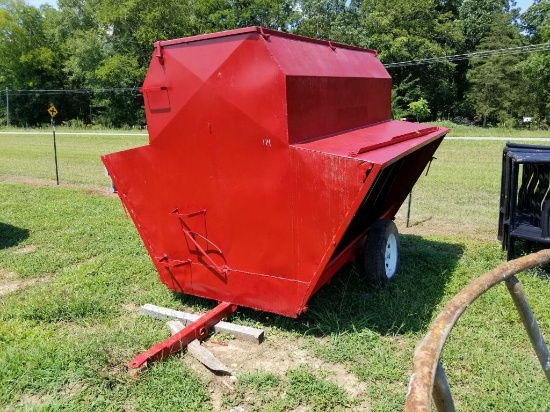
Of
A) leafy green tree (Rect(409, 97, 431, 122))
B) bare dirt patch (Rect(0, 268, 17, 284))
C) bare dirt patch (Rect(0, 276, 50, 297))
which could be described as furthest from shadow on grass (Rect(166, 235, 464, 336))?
leafy green tree (Rect(409, 97, 431, 122))

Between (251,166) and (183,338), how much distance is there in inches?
59.5

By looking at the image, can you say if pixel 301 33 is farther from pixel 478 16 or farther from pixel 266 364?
pixel 266 364

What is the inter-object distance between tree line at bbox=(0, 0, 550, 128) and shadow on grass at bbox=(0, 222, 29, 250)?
3210 centimetres

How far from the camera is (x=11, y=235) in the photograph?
748cm

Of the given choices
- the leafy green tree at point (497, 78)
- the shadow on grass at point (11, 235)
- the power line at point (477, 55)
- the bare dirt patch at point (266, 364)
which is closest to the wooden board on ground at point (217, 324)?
the bare dirt patch at point (266, 364)

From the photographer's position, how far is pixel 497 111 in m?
40.2

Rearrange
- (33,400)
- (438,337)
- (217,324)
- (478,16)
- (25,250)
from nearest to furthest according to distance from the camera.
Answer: (438,337) → (33,400) → (217,324) → (25,250) → (478,16)

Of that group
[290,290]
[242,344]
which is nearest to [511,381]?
[290,290]

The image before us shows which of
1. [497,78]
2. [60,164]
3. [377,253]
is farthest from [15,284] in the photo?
[497,78]

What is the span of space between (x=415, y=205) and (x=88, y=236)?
5835mm

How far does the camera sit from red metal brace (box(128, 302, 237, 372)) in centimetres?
364

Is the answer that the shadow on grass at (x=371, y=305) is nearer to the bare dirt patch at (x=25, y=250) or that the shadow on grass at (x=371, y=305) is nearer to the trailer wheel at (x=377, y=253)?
the trailer wheel at (x=377, y=253)

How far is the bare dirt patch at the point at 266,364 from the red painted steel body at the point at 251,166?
0.31m

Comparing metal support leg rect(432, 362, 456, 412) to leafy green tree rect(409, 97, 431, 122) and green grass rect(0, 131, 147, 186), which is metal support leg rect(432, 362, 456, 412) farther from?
leafy green tree rect(409, 97, 431, 122)
